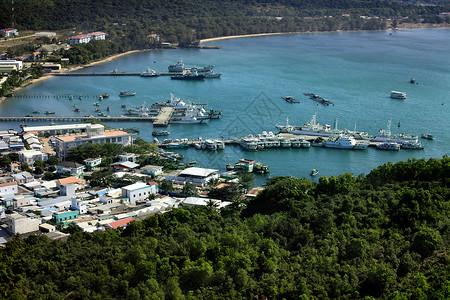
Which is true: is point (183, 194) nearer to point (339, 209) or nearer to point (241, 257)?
point (339, 209)

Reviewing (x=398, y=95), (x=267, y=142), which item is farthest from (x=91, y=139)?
(x=398, y=95)

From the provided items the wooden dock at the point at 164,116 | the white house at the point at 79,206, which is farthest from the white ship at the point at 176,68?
the white house at the point at 79,206

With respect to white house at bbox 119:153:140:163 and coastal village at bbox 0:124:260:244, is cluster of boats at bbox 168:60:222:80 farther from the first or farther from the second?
white house at bbox 119:153:140:163

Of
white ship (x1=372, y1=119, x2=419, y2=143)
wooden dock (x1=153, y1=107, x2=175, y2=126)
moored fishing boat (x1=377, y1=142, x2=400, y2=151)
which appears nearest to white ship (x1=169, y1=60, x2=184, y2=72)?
wooden dock (x1=153, y1=107, x2=175, y2=126)

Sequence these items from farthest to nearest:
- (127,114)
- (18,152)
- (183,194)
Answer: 1. (127,114)
2. (18,152)
3. (183,194)

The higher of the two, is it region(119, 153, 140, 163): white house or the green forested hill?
the green forested hill

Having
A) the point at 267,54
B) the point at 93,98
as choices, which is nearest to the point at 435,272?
the point at 93,98
